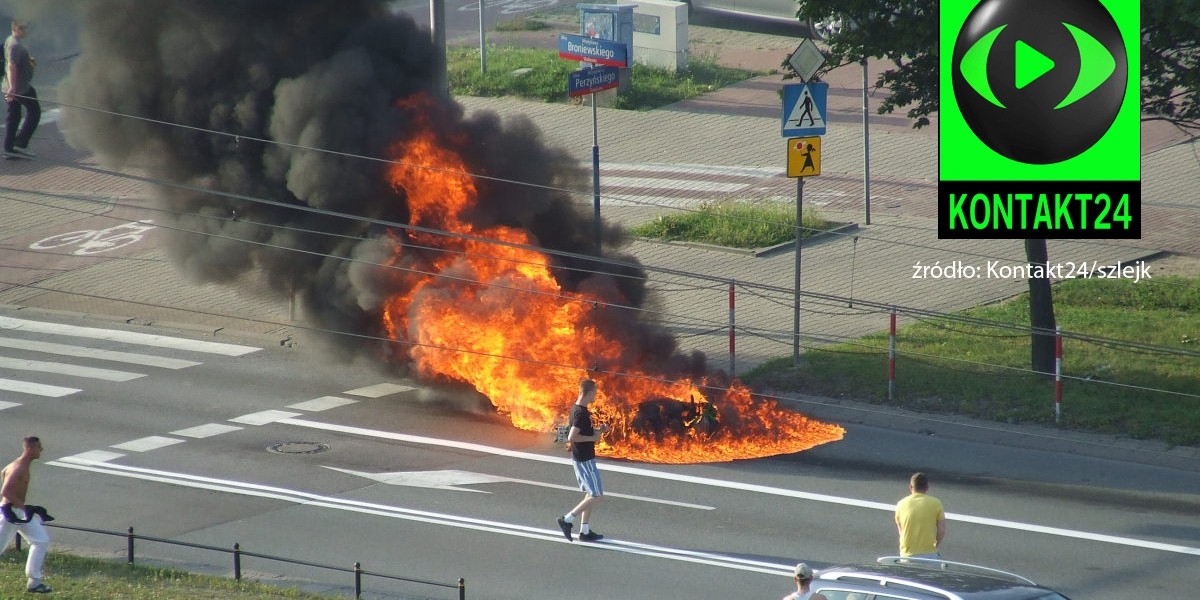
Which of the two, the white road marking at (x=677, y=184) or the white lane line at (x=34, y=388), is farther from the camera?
the white road marking at (x=677, y=184)

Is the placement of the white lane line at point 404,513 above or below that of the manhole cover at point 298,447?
below

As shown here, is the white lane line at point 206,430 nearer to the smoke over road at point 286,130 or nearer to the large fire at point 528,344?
the smoke over road at point 286,130

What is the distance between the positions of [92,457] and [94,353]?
470 centimetres

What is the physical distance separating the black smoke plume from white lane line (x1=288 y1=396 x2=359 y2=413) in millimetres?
647

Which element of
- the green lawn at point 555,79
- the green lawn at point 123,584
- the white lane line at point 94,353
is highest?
the green lawn at point 555,79

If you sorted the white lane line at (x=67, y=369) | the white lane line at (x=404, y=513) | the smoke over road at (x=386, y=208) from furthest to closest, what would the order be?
the white lane line at (x=67, y=369) → the smoke over road at (x=386, y=208) → the white lane line at (x=404, y=513)

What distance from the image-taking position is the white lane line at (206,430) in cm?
1672

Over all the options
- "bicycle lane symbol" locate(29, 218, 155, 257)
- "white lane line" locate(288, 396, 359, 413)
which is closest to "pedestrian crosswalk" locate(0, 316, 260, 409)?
"white lane line" locate(288, 396, 359, 413)

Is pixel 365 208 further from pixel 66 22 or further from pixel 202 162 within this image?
pixel 66 22

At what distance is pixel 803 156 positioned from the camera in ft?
60.9

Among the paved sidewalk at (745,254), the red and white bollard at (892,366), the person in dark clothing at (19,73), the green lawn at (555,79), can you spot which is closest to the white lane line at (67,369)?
the paved sidewalk at (745,254)

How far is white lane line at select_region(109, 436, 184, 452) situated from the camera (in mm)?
16266

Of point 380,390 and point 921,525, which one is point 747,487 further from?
point 380,390

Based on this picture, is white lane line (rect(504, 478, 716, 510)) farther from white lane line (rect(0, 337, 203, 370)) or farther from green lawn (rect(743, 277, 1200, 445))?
white lane line (rect(0, 337, 203, 370))
